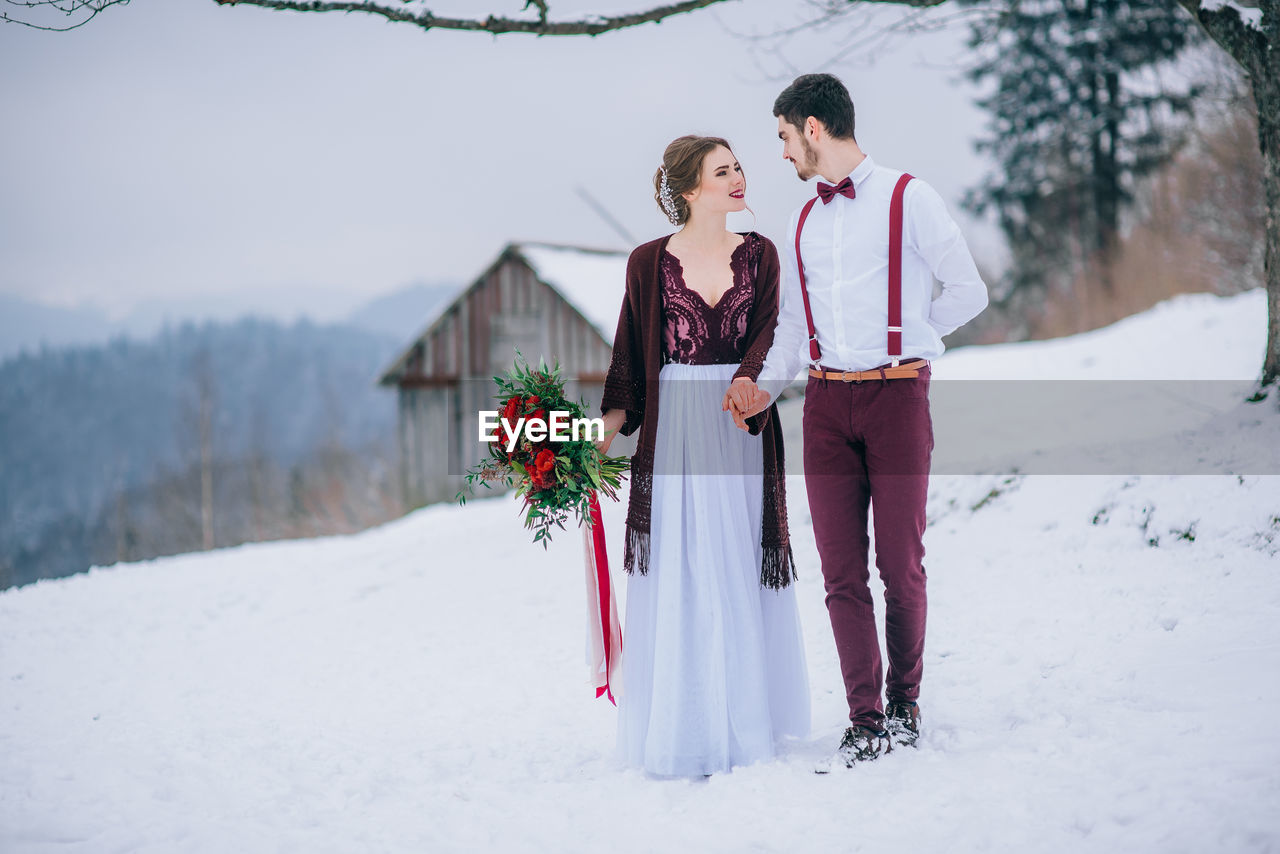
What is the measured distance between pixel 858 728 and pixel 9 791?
10.2 feet

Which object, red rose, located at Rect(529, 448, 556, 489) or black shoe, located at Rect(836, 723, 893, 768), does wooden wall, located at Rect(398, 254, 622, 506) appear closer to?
red rose, located at Rect(529, 448, 556, 489)

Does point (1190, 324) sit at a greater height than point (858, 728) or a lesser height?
greater

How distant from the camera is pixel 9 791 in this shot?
354cm

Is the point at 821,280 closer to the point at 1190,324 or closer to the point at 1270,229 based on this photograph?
the point at 1270,229

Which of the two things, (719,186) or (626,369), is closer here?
(719,186)

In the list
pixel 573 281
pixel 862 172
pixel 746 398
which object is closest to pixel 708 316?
pixel 746 398

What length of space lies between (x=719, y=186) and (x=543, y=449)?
42.5 inches

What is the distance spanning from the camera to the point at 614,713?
13.8 ft

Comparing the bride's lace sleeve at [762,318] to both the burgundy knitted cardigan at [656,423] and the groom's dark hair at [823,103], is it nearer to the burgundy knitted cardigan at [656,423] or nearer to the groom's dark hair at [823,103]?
the burgundy knitted cardigan at [656,423]

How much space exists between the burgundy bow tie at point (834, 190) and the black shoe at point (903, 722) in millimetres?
1707

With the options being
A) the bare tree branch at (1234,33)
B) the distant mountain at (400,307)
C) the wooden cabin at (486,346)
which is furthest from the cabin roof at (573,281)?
the distant mountain at (400,307)

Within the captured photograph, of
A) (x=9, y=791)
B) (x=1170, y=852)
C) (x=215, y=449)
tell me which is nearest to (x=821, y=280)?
(x=1170, y=852)

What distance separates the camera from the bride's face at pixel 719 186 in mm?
3260

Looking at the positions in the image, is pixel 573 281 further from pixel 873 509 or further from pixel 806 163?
pixel 873 509
